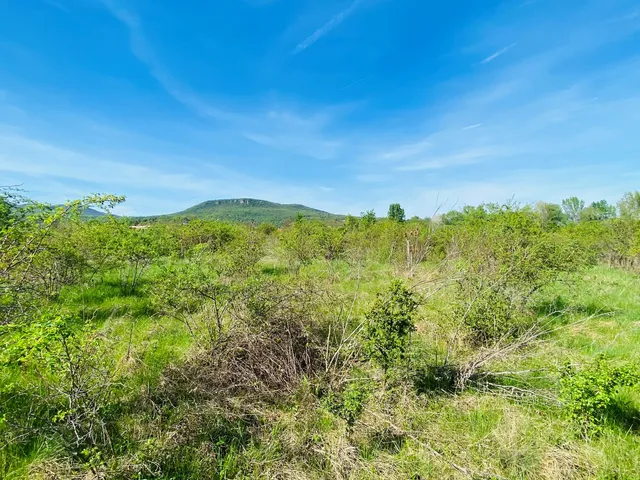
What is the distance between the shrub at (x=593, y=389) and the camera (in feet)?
9.45

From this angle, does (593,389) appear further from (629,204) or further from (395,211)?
(395,211)

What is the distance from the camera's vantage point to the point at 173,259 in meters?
5.63

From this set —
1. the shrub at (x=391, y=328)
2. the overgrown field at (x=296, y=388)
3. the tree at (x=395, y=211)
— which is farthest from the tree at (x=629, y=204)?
the tree at (x=395, y=211)

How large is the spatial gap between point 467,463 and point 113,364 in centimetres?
Result: 461

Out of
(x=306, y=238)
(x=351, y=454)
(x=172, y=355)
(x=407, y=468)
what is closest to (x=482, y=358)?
(x=407, y=468)

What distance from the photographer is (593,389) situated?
116 inches

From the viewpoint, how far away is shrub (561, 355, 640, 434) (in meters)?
2.88

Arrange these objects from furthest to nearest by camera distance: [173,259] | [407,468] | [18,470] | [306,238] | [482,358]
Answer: [306,238], [173,259], [482,358], [407,468], [18,470]

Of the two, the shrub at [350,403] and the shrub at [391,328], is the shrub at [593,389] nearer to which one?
the shrub at [391,328]

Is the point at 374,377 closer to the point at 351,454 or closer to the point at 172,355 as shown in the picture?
the point at 351,454

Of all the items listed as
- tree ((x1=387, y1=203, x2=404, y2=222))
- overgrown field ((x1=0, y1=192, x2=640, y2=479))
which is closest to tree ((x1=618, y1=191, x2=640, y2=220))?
overgrown field ((x1=0, y1=192, x2=640, y2=479))

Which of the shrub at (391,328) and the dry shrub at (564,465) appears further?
the shrub at (391,328)

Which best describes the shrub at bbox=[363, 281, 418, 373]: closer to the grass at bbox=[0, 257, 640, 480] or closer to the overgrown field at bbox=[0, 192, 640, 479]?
the overgrown field at bbox=[0, 192, 640, 479]

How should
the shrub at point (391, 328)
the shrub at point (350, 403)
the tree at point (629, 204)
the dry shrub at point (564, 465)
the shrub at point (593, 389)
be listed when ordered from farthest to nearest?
the tree at point (629, 204), the shrub at point (391, 328), the shrub at point (350, 403), the shrub at point (593, 389), the dry shrub at point (564, 465)
